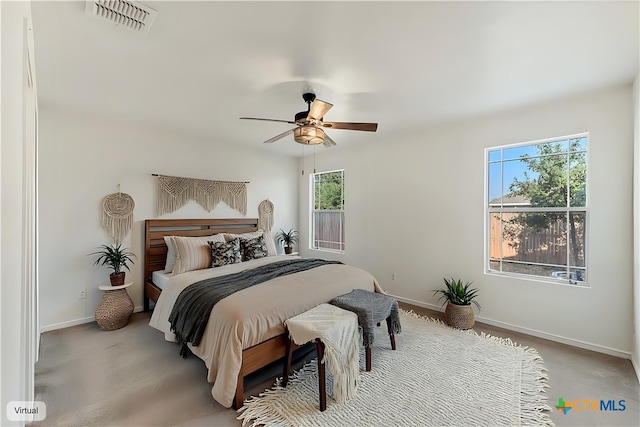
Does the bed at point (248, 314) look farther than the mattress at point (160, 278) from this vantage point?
No

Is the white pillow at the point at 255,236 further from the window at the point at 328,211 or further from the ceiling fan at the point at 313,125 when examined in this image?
the ceiling fan at the point at 313,125

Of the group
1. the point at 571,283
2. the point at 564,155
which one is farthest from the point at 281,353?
the point at 564,155

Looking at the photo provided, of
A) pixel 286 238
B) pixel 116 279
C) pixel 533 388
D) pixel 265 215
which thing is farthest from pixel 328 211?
pixel 533 388

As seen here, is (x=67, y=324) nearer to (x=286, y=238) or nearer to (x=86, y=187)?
(x=86, y=187)

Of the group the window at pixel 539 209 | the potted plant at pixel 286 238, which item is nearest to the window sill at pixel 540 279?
the window at pixel 539 209

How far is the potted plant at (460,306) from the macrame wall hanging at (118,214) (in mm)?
4249

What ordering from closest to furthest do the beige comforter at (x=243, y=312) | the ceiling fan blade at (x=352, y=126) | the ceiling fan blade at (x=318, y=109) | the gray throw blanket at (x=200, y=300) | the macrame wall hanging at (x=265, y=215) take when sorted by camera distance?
the beige comforter at (x=243, y=312) < the gray throw blanket at (x=200, y=300) < the ceiling fan blade at (x=318, y=109) < the ceiling fan blade at (x=352, y=126) < the macrame wall hanging at (x=265, y=215)

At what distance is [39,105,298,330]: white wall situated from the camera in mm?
3139

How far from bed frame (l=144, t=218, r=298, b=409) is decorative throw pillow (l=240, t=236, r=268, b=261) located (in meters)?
0.80

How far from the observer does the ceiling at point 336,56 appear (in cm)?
167

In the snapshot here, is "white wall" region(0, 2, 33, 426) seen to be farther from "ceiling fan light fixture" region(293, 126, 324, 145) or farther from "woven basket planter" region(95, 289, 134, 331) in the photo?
"woven basket planter" region(95, 289, 134, 331)

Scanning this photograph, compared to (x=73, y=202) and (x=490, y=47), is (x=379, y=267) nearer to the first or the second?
(x=490, y=47)

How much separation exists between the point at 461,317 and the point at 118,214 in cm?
449

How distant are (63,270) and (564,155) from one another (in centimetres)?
587
